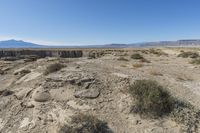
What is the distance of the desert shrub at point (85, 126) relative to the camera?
7.39 m

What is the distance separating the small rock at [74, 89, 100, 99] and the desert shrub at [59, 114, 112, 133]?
2479 mm

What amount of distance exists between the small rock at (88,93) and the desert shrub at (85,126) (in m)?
2.48

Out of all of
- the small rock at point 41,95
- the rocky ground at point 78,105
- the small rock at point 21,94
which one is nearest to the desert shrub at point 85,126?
the rocky ground at point 78,105

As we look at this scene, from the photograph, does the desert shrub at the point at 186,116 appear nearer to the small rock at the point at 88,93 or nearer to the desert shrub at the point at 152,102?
the desert shrub at the point at 152,102

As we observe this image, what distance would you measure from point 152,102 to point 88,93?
3.49 m

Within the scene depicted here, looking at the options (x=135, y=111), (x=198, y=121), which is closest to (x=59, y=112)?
(x=135, y=111)

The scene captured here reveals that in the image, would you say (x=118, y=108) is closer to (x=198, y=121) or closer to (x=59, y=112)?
(x=59, y=112)

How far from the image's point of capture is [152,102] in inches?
343

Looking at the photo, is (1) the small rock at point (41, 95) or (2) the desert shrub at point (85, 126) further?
(1) the small rock at point (41, 95)

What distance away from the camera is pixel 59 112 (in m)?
9.14

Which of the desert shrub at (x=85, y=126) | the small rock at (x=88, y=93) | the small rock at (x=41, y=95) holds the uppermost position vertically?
the small rock at (x=88, y=93)

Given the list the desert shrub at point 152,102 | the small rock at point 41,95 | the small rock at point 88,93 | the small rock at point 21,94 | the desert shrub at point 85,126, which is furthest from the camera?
the small rock at point 21,94

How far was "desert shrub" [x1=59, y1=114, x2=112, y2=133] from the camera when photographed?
24.2ft

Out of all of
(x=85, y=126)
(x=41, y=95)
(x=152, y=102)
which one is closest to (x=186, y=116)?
(x=152, y=102)
